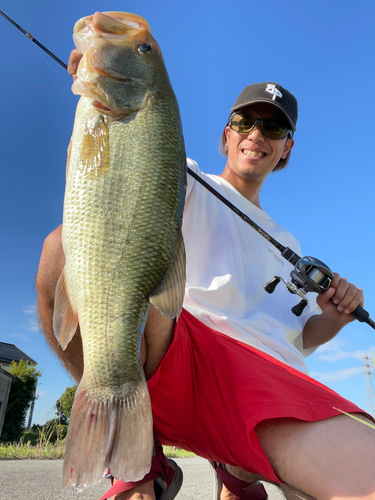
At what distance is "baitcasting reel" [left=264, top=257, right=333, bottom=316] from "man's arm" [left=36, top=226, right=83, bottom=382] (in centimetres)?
139

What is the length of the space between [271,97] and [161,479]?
3.16 m

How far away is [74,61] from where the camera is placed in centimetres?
189

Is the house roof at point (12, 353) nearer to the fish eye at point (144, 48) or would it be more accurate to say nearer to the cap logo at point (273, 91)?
the cap logo at point (273, 91)

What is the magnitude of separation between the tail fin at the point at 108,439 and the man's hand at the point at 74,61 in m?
1.50

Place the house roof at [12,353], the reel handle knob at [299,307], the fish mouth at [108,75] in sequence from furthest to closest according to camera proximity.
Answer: the house roof at [12,353], the reel handle knob at [299,307], the fish mouth at [108,75]

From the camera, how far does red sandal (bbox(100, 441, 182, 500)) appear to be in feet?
6.97

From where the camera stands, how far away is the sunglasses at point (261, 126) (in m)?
3.60

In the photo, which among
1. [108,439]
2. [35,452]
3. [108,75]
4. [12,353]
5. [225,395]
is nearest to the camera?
[108,439]

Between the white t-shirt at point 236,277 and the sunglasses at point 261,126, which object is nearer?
the white t-shirt at point 236,277

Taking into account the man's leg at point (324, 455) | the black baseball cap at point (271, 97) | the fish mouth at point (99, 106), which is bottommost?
the man's leg at point (324, 455)

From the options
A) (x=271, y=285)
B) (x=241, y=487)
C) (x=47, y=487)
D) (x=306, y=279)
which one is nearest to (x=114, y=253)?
(x=271, y=285)

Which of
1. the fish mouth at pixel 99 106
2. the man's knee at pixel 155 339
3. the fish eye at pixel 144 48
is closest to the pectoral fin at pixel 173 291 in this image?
the man's knee at pixel 155 339

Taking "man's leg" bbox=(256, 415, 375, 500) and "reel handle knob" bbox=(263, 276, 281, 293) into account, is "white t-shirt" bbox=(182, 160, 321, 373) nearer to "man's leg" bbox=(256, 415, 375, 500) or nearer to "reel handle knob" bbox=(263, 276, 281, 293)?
"reel handle knob" bbox=(263, 276, 281, 293)

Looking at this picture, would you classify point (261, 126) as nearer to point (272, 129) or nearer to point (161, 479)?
point (272, 129)
